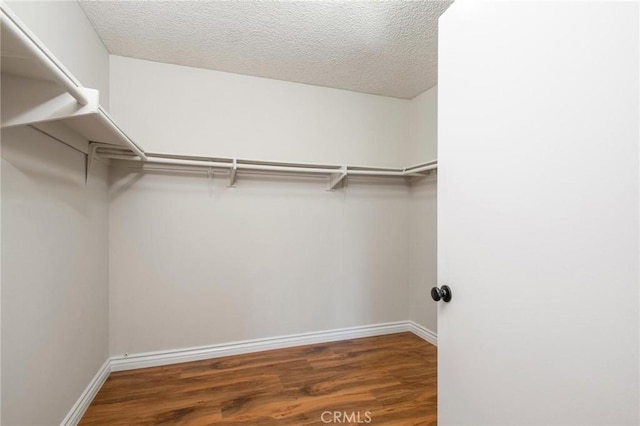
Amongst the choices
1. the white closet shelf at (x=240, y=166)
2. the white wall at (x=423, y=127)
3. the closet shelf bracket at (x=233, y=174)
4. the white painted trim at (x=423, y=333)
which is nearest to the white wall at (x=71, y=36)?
the white closet shelf at (x=240, y=166)

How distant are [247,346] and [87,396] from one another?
1041 millimetres

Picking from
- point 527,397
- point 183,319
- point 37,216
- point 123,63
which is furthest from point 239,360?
point 123,63

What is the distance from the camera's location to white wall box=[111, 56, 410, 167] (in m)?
2.18

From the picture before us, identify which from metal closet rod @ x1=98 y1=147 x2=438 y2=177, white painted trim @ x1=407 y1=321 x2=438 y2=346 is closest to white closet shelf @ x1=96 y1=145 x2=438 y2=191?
metal closet rod @ x1=98 y1=147 x2=438 y2=177

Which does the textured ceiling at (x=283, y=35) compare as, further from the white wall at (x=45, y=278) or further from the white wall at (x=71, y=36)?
the white wall at (x=45, y=278)

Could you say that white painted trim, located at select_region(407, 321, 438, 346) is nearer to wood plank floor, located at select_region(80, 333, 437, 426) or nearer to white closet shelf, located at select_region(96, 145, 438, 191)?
wood plank floor, located at select_region(80, 333, 437, 426)

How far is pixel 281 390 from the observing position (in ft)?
6.21

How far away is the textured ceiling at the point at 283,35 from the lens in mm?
1660

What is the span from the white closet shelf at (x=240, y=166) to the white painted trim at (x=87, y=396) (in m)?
1.40

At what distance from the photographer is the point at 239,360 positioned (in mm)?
2287

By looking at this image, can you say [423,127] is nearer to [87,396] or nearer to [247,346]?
[247,346]

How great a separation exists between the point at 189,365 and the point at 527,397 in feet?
7.17

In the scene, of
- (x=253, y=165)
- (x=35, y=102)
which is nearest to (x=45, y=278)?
(x=35, y=102)

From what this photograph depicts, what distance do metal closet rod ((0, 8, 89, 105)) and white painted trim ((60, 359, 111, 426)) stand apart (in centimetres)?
158
